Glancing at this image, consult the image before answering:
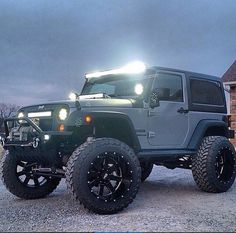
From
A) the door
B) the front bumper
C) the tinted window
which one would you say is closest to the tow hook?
the front bumper

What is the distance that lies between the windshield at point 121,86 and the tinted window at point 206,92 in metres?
1.16

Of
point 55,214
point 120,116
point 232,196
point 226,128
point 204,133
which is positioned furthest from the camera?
point 226,128

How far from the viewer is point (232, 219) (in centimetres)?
476

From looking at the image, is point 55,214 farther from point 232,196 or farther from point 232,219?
point 232,196

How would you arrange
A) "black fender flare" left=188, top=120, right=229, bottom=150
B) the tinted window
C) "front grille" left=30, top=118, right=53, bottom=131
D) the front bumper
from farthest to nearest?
the tinted window < "black fender flare" left=188, top=120, right=229, bottom=150 < "front grille" left=30, top=118, right=53, bottom=131 < the front bumper

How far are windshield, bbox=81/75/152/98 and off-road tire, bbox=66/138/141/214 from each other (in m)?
1.24

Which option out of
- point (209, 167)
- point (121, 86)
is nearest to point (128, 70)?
point (121, 86)

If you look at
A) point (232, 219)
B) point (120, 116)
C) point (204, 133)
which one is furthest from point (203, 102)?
point (232, 219)

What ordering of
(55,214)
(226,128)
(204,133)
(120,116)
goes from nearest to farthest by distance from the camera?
(55,214)
(120,116)
(204,133)
(226,128)

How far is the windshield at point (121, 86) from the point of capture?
20.5 feet

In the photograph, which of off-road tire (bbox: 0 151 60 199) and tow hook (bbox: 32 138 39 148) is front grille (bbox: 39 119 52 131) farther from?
off-road tire (bbox: 0 151 60 199)

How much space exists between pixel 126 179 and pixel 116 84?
1.95 m

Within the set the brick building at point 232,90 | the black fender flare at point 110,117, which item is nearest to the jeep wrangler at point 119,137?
the black fender flare at point 110,117

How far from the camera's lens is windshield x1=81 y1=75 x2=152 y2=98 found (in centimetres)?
625
